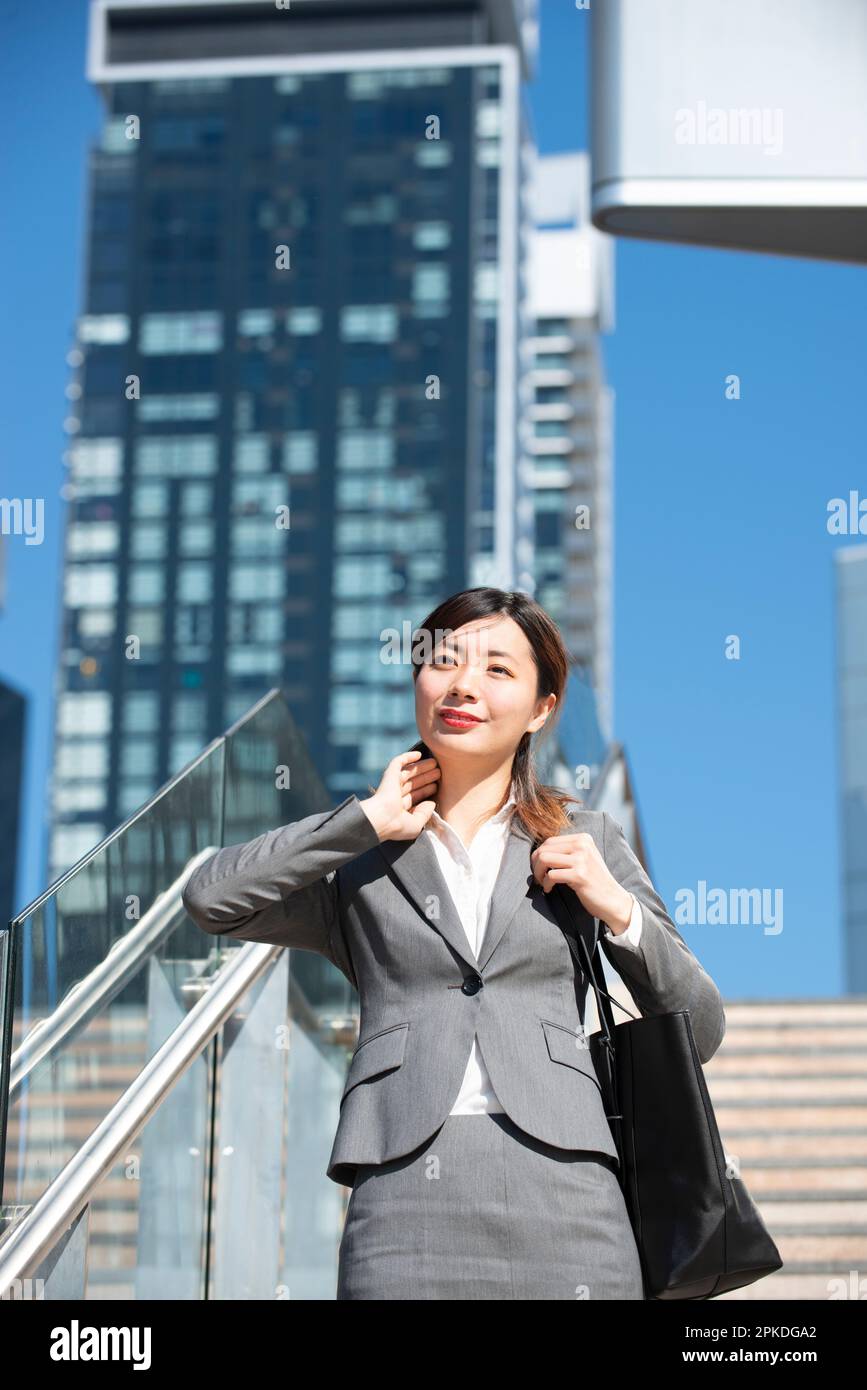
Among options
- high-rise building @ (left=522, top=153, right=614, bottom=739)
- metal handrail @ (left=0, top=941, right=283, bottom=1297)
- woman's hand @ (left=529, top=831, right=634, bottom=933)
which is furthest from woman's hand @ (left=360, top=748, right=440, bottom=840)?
high-rise building @ (left=522, top=153, right=614, bottom=739)

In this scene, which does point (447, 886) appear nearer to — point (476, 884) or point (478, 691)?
point (476, 884)

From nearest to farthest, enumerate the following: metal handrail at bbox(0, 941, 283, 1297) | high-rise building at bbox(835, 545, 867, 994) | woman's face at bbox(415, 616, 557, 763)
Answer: woman's face at bbox(415, 616, 557, 763) → metal handrail at bbox(0, 941, 283, 1297) → high-rise building at bbox(835, 545, 867, 994)

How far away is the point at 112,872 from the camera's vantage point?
396 cm

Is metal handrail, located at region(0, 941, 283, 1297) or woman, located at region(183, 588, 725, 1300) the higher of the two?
woman, located at region(183, 588, 725, 1300)

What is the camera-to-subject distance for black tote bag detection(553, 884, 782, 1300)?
2.40 meters

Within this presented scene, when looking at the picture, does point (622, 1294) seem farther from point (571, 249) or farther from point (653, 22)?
point (571, 249)

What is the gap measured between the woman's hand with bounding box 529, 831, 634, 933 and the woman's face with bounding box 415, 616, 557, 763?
0.23 m

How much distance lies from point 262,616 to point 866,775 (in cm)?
3063

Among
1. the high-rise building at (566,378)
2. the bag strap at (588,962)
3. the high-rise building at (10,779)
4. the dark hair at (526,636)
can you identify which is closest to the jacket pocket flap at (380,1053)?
the bag strap at (588,962)

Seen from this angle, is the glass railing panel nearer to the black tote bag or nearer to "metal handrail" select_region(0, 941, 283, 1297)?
"metal handrail" select_region(0, 941, 283, 1297)

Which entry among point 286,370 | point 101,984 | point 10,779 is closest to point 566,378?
point 286,370

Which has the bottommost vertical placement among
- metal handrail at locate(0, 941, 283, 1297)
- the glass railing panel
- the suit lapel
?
metal handrail at locate(0, 941, 283, 1297)

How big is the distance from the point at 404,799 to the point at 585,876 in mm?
292

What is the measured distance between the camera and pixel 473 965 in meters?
2.48
